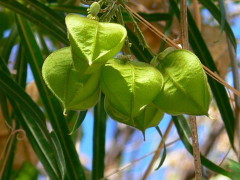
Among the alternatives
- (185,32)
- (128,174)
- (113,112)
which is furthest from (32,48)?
(128,174)

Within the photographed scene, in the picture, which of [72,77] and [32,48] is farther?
[32,48]

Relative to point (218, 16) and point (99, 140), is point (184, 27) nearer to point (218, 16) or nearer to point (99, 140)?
point (218, 16)

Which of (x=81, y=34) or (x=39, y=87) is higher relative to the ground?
(x=81, y=34)

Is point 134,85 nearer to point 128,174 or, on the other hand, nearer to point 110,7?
point 110,7

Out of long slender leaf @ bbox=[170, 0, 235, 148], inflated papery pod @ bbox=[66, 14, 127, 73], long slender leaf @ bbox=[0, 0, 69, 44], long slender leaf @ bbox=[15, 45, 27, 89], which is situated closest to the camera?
inflated papery pod @ bbox=[66, 14, 127, 73]

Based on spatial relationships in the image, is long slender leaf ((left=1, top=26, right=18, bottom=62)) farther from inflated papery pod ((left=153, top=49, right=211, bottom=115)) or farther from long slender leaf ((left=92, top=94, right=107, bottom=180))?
inflated papery pod ((left=153, top=49, right=211, bottom=115))

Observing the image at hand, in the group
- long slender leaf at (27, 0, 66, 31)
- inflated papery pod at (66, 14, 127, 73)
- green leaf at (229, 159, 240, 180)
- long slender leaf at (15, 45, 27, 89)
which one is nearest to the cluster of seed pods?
inflated papery pod at (66, 14, 127, 73)
